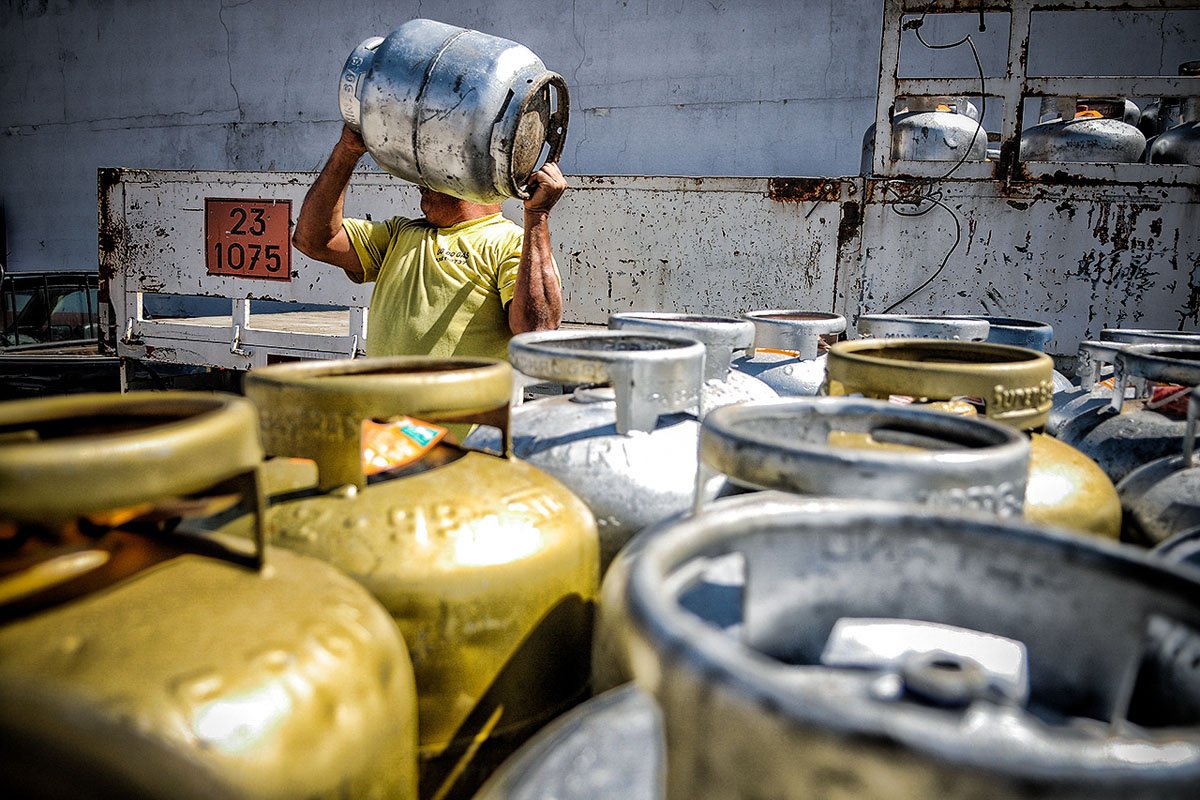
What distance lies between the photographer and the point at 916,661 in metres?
0.62

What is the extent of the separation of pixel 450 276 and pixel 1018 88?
2.69m

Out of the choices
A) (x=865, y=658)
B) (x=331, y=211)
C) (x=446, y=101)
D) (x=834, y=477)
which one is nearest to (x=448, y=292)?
(x=331, y=211)

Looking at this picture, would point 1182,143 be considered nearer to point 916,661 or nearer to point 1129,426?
point 1129,426

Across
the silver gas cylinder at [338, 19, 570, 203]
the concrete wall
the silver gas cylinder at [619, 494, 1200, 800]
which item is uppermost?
the concrete wall

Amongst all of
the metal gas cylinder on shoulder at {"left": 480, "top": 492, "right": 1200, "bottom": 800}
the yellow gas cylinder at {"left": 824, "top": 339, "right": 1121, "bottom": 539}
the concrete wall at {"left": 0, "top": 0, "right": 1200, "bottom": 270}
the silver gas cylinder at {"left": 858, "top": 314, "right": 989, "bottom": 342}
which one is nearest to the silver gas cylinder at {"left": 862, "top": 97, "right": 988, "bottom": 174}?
the silver gas cylinder at {"left": 858, "top": 314, "right": 989, "bottom": 342}

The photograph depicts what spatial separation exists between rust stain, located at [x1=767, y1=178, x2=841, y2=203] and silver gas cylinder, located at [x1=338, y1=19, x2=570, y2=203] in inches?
88.2

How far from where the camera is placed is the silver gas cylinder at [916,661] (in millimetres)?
385

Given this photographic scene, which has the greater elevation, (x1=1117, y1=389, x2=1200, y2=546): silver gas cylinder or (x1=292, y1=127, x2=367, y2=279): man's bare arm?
(x1=292, y1=127, x2=367, y2=279): man's bare arm

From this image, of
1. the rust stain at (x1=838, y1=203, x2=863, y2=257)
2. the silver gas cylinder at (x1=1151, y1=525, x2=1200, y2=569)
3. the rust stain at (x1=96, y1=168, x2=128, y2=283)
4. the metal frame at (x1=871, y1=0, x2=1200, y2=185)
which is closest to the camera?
the silver gas cylinder at (x1=1151, y1=525, x2=1200, y2=569)

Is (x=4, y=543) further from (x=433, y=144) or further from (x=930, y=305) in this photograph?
(x=930, y=305)

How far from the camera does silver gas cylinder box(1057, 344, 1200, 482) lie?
5.20 ft

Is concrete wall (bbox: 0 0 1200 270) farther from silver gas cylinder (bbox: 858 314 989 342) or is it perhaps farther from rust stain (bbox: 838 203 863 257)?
silver gas cylinder (bbox: 858 314 989 342)

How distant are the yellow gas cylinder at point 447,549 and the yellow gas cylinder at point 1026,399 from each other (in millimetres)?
511

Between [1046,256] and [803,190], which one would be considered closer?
[1046,256]
